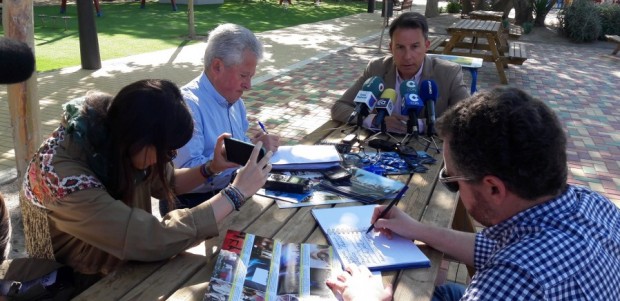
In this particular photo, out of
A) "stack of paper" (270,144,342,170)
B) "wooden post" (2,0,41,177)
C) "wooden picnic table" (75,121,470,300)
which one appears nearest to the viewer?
"wooden picnic table" (75,121,470,300)

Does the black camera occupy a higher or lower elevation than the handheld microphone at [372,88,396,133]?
lower

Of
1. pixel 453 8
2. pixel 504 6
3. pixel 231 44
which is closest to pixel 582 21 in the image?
pixel 504 6

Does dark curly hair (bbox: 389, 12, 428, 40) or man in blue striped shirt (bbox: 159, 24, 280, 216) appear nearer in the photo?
man in blue striped shirt (bbox: 159, 24, 280, 216)

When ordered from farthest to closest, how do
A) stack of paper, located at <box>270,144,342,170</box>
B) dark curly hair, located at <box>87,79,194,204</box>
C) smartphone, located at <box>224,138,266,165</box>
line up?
stack of paper, located at <box>270,144,342,170</box>, smartphone, located at <box>224,138,266,165</box>, dark curly hair, located at <box>87,79,194,204</box>

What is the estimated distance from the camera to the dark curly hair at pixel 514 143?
4.42 feet

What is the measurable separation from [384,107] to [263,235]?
4.78 ft

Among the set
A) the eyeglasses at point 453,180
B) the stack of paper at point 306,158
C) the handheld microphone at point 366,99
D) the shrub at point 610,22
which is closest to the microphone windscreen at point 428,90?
the handheld microphone at point 366,99

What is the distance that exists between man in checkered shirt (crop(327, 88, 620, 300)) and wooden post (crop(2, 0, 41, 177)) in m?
A: 3.12

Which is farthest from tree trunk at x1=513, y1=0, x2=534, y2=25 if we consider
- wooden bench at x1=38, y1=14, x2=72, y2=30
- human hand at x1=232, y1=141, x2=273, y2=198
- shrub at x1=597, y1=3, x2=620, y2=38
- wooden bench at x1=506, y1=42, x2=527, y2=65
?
human hand at x1=232, y1=141, x2=273, y2=198

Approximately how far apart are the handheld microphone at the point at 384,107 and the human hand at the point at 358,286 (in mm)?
1622

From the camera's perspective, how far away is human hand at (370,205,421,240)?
1.95m

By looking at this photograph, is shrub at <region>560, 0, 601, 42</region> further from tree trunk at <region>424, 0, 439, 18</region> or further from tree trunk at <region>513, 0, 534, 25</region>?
tree trunk at <region>424, 0, 439, 18</region>

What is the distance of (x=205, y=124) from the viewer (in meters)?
2.86

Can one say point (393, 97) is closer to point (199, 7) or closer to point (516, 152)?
point (516, 152)
